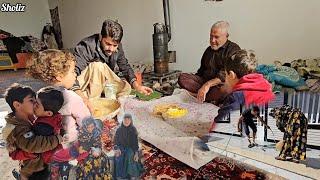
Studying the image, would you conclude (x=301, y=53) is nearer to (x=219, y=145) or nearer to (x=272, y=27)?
(x=272, y=27)

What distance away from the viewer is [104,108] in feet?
2.48

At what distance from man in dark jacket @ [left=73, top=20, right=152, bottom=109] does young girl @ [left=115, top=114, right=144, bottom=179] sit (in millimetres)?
148

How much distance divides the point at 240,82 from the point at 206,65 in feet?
0.34

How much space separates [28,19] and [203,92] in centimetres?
50

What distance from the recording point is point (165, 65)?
766 millimetres

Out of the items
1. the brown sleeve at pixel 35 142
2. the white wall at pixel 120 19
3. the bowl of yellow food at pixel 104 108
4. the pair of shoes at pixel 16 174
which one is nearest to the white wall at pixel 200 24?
the white wall at pixel 120 19

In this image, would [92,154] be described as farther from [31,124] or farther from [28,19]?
[28,19]

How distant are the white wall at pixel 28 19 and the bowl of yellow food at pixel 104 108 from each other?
228mm

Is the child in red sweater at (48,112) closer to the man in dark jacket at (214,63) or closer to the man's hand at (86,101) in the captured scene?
the man's hand at (86,101)

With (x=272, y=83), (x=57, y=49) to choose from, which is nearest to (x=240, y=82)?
(x=272, y=83)

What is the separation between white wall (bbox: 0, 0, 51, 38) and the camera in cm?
75

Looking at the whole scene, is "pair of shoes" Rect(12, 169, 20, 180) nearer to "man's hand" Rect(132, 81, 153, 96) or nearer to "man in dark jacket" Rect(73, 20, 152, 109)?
"man in dark jacket" Rect(73, 20, 152, 109)

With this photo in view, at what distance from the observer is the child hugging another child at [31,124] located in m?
0.67

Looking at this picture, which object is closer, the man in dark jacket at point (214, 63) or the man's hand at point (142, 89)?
the man in dark jacket at point (214, 63)
